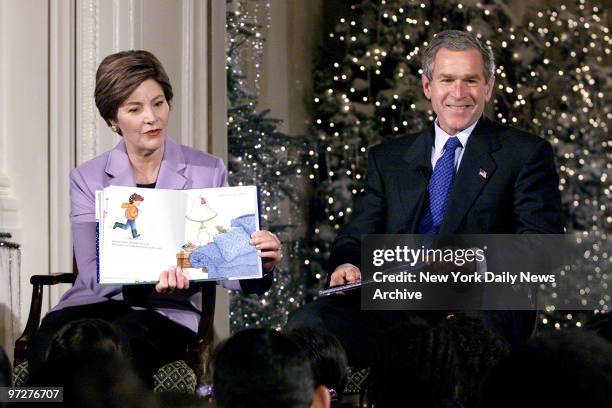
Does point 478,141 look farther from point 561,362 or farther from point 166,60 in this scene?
point 561,362

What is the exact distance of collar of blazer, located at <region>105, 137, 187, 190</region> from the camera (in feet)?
12.5

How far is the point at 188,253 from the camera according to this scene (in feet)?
11.5

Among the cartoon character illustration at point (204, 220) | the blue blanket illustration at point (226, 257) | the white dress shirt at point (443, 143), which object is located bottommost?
A: the blue blanket illustration at point (226, 257)

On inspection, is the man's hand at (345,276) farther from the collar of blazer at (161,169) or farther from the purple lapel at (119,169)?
the purple lapel at (119,169)

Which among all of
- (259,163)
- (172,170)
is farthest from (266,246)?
(259,163)

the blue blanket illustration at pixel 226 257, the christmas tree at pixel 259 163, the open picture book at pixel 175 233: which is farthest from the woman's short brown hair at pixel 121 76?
the christmas tree at pixel 259 163

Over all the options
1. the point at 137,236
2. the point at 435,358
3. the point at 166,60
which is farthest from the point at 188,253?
the point at 166,60

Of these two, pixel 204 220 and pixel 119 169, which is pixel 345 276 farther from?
pixel 119 169

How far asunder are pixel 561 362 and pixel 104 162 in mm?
2863

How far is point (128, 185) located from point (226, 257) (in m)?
0.51

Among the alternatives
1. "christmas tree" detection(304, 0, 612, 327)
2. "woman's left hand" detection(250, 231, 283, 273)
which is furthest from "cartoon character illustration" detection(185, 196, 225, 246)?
"christmas tree" detection(304, 0, 612, 327)

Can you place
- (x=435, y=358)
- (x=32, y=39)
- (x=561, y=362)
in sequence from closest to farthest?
(x=561, y=362)
(x=435, y=358)
(x=32, y=39)

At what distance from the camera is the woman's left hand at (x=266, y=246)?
351 cm

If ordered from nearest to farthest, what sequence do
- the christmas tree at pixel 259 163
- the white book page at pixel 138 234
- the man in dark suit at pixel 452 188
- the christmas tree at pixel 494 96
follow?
the white book page at pixel 138 234 → the man in dark suit at pixel 452 188 → the christmas tree at pixel 259 163 → the christmas tree at pixel 494 96
